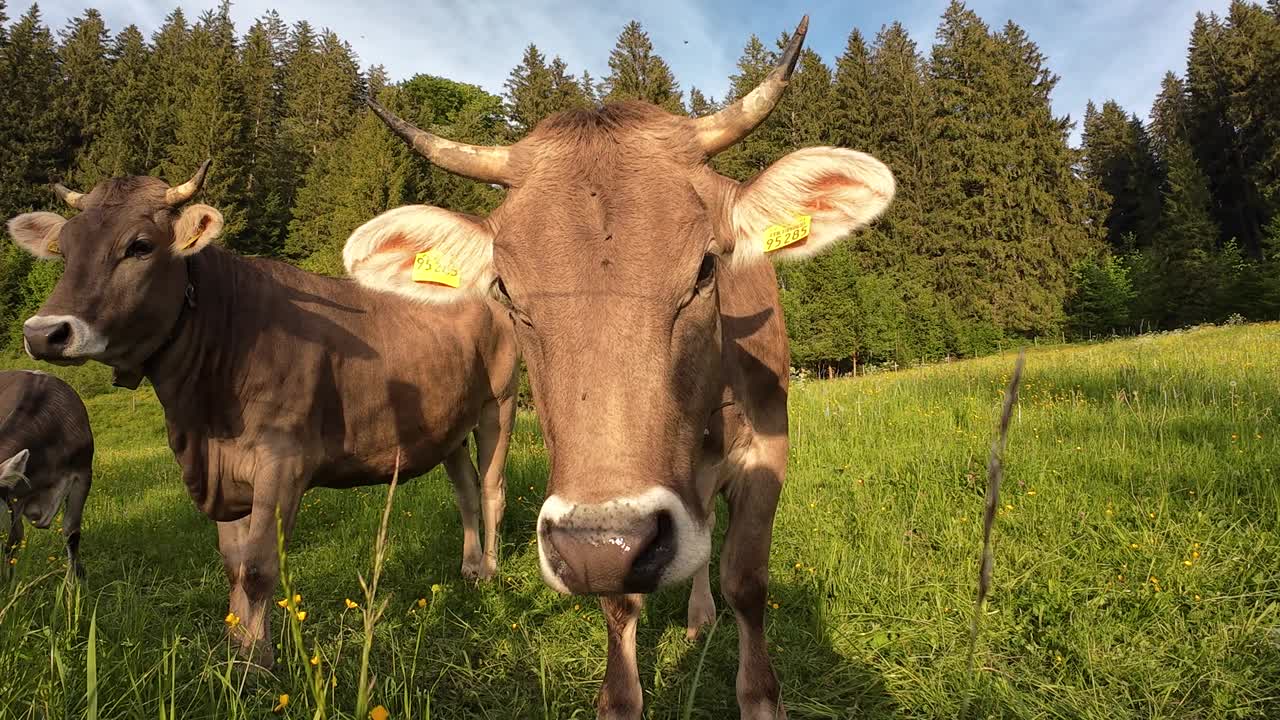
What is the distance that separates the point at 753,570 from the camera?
2.62m

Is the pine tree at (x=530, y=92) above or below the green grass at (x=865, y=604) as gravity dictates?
above

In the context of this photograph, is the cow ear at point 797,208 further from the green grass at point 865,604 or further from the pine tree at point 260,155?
the pine tree at point 260,155

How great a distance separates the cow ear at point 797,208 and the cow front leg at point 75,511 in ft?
17.8

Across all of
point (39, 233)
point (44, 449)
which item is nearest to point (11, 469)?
point (44, 449)

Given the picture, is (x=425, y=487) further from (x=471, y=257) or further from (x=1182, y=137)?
(x=1182, y=137)

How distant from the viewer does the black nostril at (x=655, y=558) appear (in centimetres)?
140

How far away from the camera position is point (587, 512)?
144 cm

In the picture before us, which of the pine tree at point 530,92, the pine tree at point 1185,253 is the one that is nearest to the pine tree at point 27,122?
the pine tree at point 530,92

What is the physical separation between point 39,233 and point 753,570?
4.82m

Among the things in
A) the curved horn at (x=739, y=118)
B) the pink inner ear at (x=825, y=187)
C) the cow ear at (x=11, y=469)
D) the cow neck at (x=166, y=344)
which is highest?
the curved horn at (x=739, y=118)

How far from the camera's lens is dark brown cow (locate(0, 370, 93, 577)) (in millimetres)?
5105

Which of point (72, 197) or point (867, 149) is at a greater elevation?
point (867, 149)

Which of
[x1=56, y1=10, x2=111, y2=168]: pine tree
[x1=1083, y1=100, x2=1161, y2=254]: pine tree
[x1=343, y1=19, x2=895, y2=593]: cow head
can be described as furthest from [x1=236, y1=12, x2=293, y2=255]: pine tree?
[x1=1083, y1=100, x2=1161, y2=254]: pine tree

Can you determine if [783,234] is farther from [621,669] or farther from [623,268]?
[621,669]
